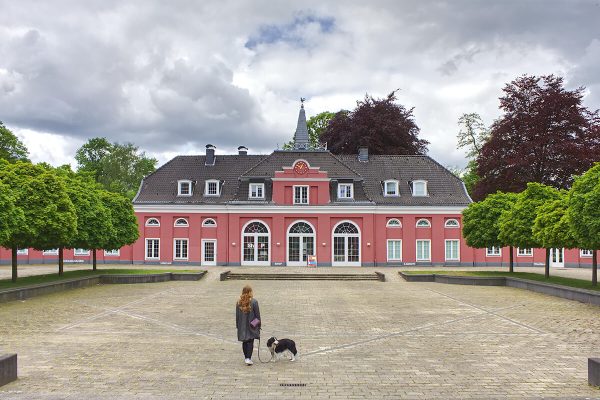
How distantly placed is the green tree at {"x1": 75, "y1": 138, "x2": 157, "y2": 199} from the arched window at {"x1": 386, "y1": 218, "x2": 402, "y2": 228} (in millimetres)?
36233

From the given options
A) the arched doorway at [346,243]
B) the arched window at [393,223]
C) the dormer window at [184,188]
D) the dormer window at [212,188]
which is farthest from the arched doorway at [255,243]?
the arched window at [393,223]

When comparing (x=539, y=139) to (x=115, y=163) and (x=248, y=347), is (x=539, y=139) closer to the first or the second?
(x=248, y=347)

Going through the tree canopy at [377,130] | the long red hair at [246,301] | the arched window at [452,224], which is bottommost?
the long red hair at [246,301]

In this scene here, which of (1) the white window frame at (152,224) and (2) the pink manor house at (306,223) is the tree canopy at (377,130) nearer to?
(2) the pink manor house at (306,223)

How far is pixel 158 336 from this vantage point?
14297 mm

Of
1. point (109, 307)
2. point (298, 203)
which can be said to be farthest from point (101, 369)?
point (298, 203)

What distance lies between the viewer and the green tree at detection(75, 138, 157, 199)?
72438mm

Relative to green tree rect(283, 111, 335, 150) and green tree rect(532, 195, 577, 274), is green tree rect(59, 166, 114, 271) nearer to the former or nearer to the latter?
green tree rect(532, 195, 577, 274)

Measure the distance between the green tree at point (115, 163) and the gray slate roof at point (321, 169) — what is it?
21448 millimetres

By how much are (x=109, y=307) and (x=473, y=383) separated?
14515mm

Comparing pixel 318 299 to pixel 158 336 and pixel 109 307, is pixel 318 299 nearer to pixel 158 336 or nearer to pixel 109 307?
pixel 109 307

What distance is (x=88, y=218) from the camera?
29328 mm

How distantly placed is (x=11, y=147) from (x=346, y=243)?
42.1 metres

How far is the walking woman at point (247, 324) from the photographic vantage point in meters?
11.0
